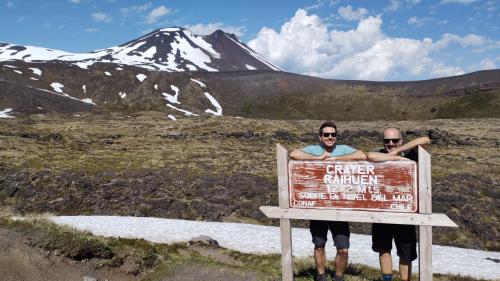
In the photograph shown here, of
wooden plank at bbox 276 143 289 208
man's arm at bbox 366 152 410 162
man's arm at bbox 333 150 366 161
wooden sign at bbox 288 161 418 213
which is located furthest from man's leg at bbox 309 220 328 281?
man's arm at bbox 366 152 410 162

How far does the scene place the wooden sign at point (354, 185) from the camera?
9297mm

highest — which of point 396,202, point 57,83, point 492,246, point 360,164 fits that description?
point 57,83

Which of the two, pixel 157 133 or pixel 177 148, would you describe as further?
pixel 157 133

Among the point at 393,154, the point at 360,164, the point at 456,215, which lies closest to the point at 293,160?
the point at 360,164

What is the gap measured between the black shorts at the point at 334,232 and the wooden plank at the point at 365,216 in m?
0.44

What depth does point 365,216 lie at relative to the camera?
9539 mm

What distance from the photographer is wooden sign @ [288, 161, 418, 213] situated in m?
9.30

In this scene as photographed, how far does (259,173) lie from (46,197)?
18.1 m

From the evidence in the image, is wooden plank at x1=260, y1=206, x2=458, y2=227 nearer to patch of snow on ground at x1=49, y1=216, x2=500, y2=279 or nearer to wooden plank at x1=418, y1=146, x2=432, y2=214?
wooden plank at x1=418, y1=146, x2=432, y2=214

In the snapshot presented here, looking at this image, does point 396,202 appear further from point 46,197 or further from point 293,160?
point 46,197

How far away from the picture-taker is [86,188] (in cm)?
3662

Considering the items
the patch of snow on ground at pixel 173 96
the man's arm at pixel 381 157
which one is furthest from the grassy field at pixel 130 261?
the patch of snow on ground at pixel 173 96

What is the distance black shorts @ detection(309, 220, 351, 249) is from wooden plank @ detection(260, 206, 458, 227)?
437 mm

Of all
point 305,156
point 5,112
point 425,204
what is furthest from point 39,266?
point 5,112
